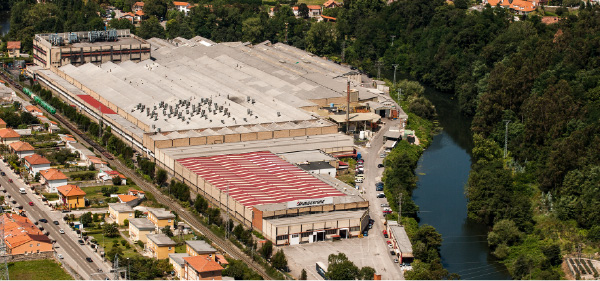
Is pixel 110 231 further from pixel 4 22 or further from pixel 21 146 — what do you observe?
pixel 4 22

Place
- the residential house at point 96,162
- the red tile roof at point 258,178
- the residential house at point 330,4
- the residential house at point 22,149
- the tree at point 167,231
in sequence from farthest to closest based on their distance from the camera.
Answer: the residential house at point 330,4 → the residential house at point 22,149 → the residential house at point 96,162 → the red tile roof at point 258,178 → the tree at point 167,231

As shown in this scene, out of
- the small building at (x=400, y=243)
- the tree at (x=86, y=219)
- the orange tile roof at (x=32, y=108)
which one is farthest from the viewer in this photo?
the orange tile roof at (x=32, y=108)

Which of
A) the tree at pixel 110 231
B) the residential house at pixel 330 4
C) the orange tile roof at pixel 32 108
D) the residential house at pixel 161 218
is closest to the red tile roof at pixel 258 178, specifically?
the residential house at pixel 161 218

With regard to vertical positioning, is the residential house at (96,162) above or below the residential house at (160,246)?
above

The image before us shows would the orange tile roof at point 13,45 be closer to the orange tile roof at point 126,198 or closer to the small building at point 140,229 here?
the orange tile roof at point 126,198

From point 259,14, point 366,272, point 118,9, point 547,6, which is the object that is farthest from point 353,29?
point 366,272

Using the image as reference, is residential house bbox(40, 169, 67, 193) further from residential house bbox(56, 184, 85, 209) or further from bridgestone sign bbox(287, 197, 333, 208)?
bridgestone sign bbox(287, 197, 333, 208)

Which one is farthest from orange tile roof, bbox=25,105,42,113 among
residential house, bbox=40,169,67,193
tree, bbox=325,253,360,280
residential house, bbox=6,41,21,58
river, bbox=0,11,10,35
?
river, bbox=0,11,10,35

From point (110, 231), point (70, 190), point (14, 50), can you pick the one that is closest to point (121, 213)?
point (110, 231)
